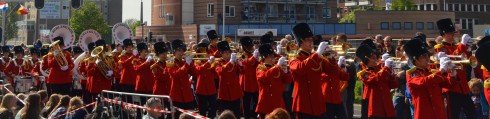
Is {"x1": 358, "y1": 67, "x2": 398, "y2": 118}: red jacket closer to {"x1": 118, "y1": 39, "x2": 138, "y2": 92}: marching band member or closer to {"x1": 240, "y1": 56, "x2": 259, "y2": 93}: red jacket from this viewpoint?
{"x1": 240, "y1": 56, "x2": 259, "y2": 93}: red jacket

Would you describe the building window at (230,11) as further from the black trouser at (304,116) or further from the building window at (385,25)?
the black trouser at (304,116)

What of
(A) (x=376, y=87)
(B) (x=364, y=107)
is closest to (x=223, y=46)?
(B) (x=364, y=107)

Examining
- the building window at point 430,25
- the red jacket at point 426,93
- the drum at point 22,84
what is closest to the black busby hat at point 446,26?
the red jacket at point 426,93

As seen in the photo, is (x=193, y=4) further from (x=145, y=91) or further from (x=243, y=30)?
(x=145, y=91)

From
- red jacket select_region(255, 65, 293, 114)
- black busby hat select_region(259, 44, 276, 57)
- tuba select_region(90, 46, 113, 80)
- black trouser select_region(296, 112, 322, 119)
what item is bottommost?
black trouser select_region(296, 112, 322, 119)

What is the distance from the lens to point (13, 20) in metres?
106

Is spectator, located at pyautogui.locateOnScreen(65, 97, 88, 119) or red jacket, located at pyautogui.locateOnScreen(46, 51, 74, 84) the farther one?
red jacket, located at pyautogui.locateOnScreen(46, 51, 74, 84)

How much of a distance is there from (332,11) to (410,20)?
7267mm

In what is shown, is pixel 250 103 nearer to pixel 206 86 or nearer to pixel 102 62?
pixel 206 86

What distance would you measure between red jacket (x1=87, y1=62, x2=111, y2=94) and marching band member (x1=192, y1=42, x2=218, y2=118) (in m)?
2.88

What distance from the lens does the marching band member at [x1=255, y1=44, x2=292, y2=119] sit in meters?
12.5

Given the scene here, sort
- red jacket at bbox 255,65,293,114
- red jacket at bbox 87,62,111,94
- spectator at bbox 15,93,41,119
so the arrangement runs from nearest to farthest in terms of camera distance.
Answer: spectator at bbox 15,93,41,119 → red jacket at bbox 255,65,293,114 → red jacket at bbox 87,62,111,94

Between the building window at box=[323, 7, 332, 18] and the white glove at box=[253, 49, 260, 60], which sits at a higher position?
the building window at box=[323, 7, 332, 18]

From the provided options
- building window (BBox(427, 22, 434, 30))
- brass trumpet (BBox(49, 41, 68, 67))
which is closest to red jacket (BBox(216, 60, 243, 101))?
brass trumpet (BBox(49, 41, 68, 67))
